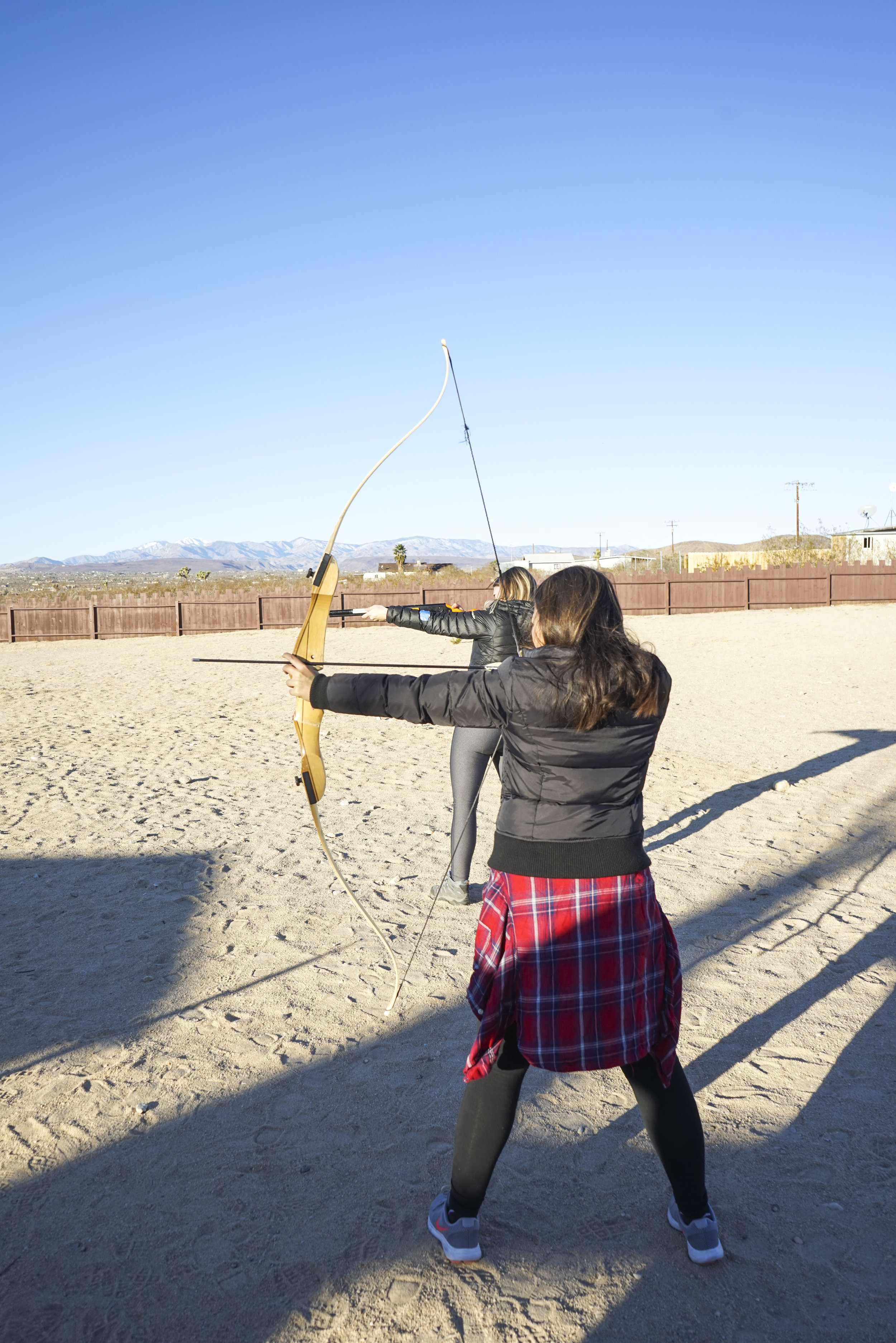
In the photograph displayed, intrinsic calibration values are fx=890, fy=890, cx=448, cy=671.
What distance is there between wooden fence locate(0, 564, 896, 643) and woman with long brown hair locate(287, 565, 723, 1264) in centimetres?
2609

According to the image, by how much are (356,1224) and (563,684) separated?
1550mm

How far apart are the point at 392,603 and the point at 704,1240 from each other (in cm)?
2668

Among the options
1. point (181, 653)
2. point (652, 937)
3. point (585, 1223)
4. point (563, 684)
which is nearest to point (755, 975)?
point (585, 1223)

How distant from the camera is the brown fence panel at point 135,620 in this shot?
1131 inches

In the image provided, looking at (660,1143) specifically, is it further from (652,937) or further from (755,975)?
(755,975)

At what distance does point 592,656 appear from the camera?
6.48 ft

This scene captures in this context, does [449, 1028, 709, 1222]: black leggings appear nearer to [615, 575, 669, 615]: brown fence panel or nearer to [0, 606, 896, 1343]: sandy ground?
[0, 606, 896, 1343]: sandy ground

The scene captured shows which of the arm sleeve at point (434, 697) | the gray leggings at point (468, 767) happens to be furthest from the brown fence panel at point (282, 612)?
the arm sleeve at point (434, 697)

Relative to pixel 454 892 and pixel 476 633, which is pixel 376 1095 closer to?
pixel 454 892

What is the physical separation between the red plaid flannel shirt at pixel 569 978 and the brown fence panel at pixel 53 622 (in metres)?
29.1

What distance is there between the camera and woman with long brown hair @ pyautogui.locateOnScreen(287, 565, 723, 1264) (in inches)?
78.6

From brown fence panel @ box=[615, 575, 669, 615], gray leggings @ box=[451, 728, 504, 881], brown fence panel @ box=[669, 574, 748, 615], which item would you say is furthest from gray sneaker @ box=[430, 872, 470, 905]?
brown fence panel @ box=[669, 574, 748, 615]

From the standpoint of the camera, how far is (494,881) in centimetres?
211

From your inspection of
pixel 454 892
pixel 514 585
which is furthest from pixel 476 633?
pixel 454 892
